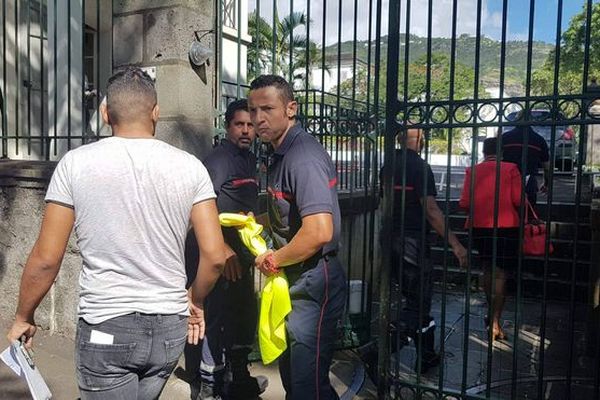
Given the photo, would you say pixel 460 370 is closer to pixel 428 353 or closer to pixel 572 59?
pixel 428 353

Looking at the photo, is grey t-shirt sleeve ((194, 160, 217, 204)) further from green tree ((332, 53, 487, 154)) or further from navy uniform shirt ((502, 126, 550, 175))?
navy uniform shirt ((502, 126, 550, 175))

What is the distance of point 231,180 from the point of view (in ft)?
12.3

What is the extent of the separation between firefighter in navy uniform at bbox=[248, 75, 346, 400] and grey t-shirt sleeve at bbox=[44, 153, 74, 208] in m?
0.97

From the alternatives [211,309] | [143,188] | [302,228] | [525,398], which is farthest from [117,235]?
[525,398]

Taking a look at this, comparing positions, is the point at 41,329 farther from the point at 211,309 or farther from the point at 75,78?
the point at 75,78

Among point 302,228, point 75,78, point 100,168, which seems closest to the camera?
point 100,168

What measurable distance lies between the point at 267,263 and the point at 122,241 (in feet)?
2.55

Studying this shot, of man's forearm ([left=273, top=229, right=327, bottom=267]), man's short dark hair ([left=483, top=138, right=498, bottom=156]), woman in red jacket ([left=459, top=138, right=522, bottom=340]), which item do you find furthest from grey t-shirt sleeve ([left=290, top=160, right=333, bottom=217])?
man's short dark hair ([left=483, top=138, right=498, bottom=156])

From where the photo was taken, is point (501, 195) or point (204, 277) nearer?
point (204, 277)

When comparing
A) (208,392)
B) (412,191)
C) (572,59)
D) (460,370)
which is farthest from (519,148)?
(572,59)

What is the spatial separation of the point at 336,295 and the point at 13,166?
3527 mm

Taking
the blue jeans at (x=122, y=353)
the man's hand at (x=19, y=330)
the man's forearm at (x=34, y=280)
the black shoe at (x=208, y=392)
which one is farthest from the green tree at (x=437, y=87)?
the man's hand at (x=19, y=330)

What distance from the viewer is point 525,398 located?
158 inches

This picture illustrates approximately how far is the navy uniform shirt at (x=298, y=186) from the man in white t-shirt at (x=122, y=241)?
1.70 feet
